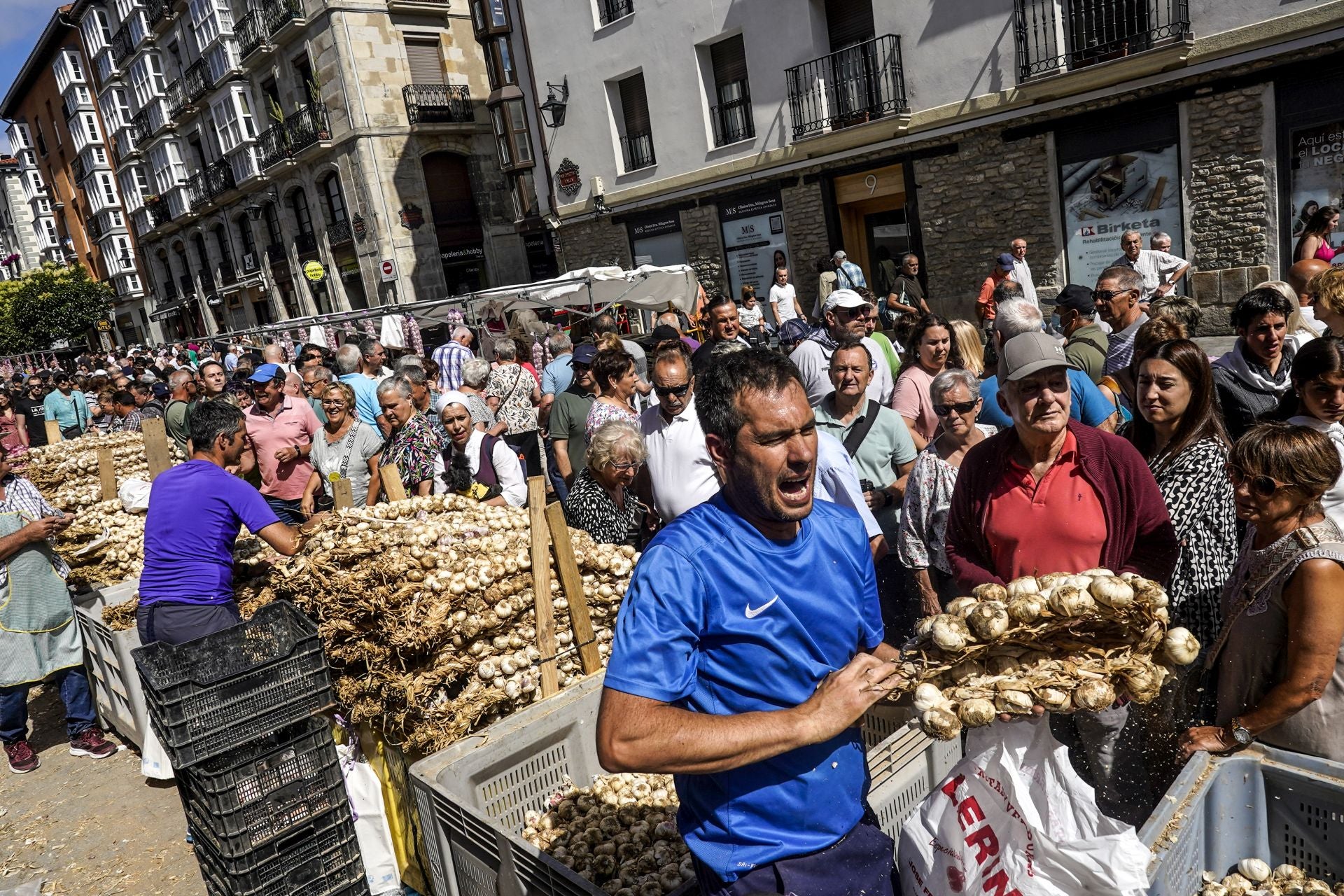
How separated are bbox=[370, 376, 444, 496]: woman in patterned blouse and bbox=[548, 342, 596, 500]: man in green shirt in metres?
0.90

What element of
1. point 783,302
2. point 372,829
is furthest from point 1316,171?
point 372,829

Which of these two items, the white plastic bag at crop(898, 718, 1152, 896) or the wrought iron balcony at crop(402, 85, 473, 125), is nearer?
the white plastic bag at crop(898, 718, 1152, 896)

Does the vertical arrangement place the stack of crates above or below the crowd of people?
below

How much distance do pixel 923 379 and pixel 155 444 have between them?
512 centimetres

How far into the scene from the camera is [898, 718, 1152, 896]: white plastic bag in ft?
6.59

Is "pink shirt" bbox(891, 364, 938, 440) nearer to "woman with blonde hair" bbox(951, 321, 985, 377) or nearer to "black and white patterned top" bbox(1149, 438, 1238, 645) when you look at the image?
"woman with blonde hair" bbox(951, 321, 985, 377)

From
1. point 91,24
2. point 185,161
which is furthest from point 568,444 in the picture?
point 91,24

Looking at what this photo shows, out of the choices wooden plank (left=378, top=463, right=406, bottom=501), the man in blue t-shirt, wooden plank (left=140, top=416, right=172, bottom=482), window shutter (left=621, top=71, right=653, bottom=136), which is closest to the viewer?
the man in blue t-shirt

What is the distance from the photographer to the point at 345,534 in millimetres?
4000

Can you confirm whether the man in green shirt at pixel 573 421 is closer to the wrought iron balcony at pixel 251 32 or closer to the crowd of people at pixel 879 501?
the crowd of people at pixel 879 501

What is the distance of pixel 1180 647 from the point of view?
6.64 ft

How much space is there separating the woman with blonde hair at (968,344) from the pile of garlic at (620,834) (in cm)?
343

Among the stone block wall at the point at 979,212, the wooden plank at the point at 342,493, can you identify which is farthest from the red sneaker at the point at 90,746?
the stone block wall at the point at 979,212

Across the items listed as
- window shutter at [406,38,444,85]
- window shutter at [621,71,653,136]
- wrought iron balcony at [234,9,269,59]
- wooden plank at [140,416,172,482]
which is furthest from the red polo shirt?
wrought iron balcony at [234,9,269,59]
